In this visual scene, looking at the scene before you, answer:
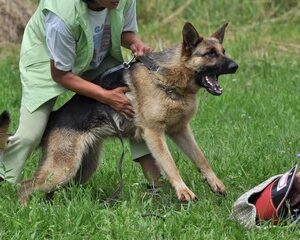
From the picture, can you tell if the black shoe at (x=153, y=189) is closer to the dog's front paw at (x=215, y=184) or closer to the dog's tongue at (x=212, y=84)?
the dog's front paw at (x=215, y=184)

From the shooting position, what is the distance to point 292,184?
5059 mm

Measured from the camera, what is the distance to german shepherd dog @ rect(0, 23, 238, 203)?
571 centimetres

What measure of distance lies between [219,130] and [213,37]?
1.93 metres

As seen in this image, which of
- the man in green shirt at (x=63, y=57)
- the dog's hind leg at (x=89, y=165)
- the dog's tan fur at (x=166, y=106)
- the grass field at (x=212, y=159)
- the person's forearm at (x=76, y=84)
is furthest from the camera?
the dog's hind leg at (x=89, y=165)

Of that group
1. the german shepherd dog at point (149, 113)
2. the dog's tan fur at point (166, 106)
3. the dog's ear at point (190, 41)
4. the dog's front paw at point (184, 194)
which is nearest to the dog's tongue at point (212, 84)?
the german shepherd dog at point (149, 113)

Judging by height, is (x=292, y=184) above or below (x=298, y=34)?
above

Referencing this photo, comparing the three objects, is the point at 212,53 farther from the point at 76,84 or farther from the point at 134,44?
the point at 76,84

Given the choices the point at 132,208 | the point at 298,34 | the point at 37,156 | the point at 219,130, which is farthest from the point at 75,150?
the point at 298,34

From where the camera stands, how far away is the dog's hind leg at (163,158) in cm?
555

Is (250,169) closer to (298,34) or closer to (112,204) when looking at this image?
(112,204)

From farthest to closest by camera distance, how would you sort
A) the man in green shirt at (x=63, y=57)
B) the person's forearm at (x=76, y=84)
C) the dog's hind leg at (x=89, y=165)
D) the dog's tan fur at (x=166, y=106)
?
the dog's hind leg at (x=89, y=165), the dog's tan fur at (x=166, y=106), the person's forearm at (x=76, y=84), the man in green shirt at (x=63, y=57)

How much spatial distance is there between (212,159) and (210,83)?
1.15m

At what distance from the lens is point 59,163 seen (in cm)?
575

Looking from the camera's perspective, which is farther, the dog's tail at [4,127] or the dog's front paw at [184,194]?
the dog's tail at [4,127]
